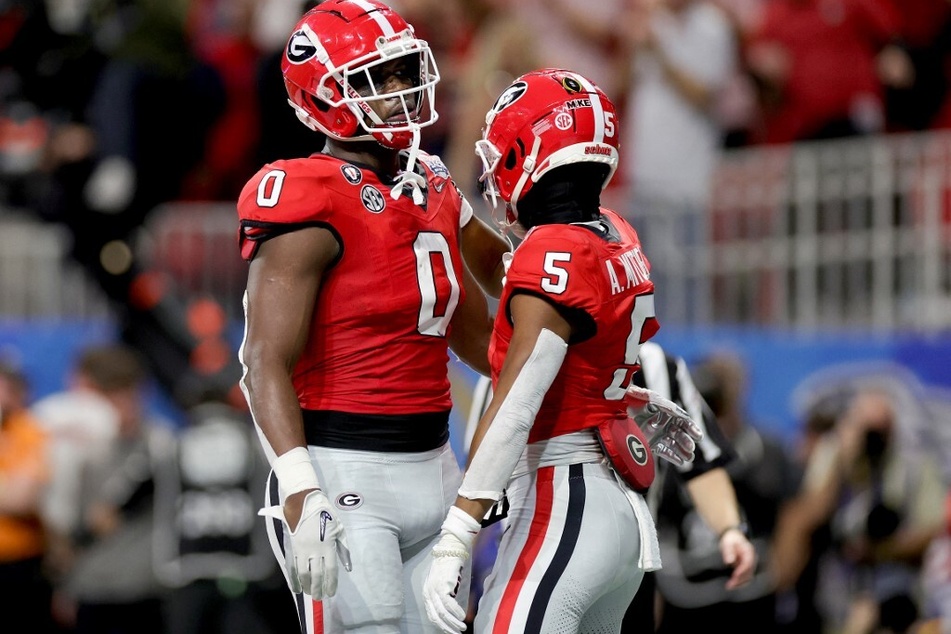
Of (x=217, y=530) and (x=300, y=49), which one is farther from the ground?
(x=300, y=49)

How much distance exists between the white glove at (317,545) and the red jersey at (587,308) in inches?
26.0

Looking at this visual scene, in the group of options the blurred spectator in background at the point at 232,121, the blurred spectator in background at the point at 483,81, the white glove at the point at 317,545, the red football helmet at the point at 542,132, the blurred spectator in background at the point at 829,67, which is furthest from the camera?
the blurred spectator in background at the point at 232,121

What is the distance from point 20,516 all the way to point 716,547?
14.2 feet

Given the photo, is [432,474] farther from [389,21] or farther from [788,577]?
[788,577]

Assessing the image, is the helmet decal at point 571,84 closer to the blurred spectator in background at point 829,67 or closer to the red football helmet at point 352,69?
the red football helmet at point 352,69

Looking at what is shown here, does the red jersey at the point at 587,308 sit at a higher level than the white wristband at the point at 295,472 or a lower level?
higher

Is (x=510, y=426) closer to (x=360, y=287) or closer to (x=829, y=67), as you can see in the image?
(x=360, y=287)

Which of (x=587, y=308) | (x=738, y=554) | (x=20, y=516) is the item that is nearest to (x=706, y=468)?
(x=738, y=554)

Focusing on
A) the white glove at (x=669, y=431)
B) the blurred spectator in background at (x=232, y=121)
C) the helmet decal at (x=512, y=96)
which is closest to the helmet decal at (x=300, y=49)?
the helmet decal at (x=512, y=96)

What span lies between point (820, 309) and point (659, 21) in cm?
205

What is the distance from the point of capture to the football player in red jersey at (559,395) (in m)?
4.36

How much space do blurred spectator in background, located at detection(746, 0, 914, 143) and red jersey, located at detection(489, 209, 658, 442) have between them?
568 cm

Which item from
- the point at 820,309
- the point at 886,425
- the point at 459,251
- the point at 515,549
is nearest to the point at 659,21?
the point at 820,309

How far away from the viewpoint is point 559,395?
181 inches
